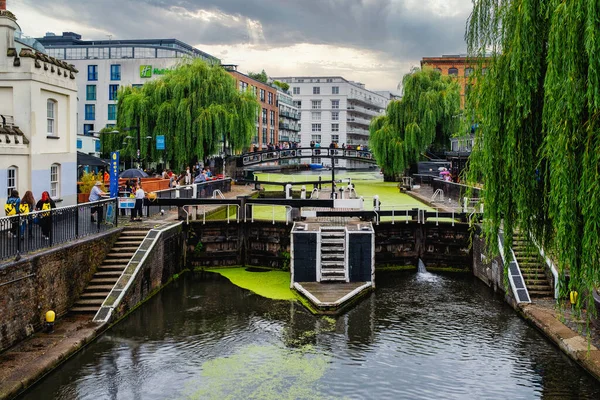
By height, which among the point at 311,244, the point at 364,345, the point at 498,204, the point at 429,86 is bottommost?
the point at 364,345

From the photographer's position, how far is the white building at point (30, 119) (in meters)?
20.9

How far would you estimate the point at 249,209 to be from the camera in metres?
26.9

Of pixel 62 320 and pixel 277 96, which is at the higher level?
pixel 277 96

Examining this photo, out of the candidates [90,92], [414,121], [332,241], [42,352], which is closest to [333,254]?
[332,241]

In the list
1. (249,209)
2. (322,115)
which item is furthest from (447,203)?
(322,115)

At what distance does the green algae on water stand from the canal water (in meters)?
0.02

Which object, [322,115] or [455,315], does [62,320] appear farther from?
[322,115]

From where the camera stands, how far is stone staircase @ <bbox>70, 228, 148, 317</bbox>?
57.7 feet

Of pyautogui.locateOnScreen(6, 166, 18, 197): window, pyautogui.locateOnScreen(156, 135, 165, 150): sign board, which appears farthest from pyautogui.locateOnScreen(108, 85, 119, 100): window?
pyautogui.locateOnScreen(6, 166, 18, 197): window

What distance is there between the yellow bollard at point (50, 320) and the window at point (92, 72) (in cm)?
5248

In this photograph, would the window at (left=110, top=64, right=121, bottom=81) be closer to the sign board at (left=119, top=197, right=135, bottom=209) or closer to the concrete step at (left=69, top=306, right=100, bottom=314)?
the sign board at (left=119, top=197, right=135, bottom=209)

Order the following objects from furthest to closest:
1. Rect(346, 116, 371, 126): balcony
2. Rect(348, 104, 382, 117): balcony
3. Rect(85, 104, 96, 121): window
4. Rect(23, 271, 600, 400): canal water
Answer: Rect(348, 104, 382, 117): balcony, Rect(346, 116, 371, 126): balcony, Rect(85, 104, 96, 121): window, Rect(23, 271, 600, 400): canal water

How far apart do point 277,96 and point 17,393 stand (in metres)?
84.7

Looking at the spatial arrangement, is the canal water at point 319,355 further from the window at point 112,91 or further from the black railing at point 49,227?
the window at point 112,91
